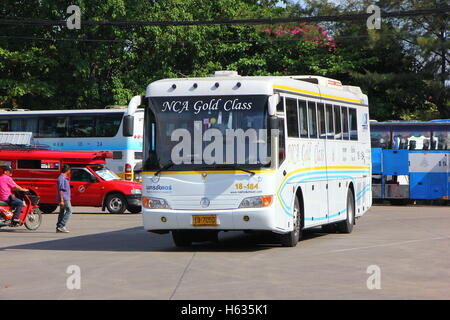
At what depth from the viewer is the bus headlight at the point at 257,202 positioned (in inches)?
678

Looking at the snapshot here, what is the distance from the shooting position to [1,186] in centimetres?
2414

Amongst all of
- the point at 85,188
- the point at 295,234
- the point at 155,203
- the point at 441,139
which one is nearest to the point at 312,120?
the point at 295,234

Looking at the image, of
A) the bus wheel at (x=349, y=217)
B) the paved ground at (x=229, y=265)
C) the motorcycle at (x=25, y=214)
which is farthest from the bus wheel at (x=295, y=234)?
the motorcycle at (x=25, y=214)

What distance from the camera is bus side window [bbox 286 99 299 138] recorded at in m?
18.4

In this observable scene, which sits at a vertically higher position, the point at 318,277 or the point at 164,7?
the point at 164,7

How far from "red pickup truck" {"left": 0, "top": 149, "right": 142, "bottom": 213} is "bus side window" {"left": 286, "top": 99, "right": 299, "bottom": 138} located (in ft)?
52.1

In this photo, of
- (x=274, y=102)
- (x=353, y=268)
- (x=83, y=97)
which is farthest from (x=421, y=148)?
(x=353, y=268)

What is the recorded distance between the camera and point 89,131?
4091 cm

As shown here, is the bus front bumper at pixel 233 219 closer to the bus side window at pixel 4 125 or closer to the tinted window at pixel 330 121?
the tinted window at pixel 330 121

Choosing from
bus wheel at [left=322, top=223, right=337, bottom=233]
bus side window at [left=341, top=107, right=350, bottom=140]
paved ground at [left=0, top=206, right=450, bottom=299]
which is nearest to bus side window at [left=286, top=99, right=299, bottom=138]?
paved ground at [left=0, top=206, right=450, bottom=299]

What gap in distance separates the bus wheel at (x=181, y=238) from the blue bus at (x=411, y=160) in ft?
72.0

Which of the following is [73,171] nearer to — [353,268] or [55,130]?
[55,130]

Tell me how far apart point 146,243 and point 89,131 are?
70.2ft
